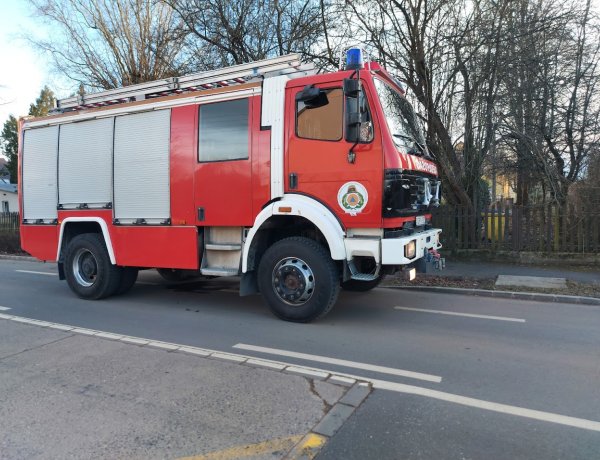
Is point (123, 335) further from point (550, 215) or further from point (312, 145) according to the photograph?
point (550, 215)

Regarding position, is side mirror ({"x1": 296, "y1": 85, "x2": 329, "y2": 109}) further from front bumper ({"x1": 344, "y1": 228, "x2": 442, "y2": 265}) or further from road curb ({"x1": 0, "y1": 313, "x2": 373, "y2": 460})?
road curb ({"x1": 0, "y1": 313, "x2": 373, "y2": 460})

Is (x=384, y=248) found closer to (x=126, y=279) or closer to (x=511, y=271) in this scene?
(x=126, y=279)

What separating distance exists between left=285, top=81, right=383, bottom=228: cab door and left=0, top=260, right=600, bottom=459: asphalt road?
159cm

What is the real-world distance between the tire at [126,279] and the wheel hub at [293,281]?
3.32m

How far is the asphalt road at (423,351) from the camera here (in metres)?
3.14

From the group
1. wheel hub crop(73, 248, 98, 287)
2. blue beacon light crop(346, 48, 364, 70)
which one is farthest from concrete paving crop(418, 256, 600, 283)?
wheel hub crop(73, 248, 98, 287)

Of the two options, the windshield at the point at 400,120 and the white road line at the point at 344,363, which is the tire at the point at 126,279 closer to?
the white road line at the point at 344,363

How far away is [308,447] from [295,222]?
380cm

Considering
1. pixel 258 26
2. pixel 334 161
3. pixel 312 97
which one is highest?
pixel 258 26

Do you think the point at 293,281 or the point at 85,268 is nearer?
the point at 293,281

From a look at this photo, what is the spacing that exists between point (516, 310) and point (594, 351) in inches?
79.4

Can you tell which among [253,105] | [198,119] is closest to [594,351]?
[253,105]

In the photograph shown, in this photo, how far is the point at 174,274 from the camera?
9.62 m

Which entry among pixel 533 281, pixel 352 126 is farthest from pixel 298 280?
pixel 533 281
